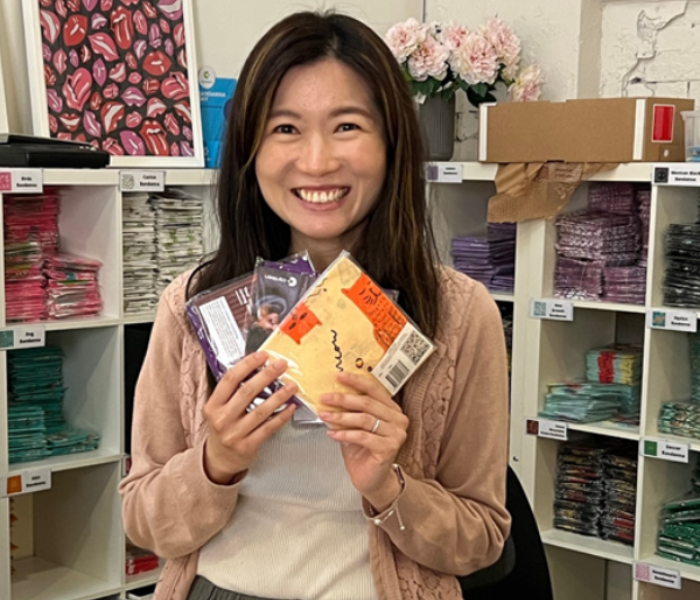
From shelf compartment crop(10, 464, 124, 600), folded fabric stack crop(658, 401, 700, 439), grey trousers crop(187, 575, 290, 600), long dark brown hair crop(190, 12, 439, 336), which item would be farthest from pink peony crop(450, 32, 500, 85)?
grey trousers crop(187, 575, 290, 600)

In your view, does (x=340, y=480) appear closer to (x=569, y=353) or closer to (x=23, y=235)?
(x=23, y=235)

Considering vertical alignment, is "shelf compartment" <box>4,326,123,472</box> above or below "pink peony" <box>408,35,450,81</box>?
below

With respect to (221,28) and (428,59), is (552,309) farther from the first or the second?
(221,28)

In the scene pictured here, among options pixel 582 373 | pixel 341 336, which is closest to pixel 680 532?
pixel 582 373

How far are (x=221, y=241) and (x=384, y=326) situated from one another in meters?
0.32

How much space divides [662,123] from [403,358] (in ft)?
6.58

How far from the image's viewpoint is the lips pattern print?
3062 mm

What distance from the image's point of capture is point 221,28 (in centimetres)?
354

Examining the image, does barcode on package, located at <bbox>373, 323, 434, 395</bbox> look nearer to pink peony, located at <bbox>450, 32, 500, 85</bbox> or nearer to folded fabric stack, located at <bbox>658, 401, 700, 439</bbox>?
folded fabric stack, located at <bbox>658, 401, 700, 439</bbox>

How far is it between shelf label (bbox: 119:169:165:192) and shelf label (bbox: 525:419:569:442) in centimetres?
132

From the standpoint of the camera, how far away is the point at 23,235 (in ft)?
9.47

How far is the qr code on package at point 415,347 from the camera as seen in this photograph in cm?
134

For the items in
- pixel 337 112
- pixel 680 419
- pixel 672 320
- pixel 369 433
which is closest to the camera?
pixel 369 433

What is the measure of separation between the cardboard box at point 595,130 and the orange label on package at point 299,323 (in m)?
1.99
